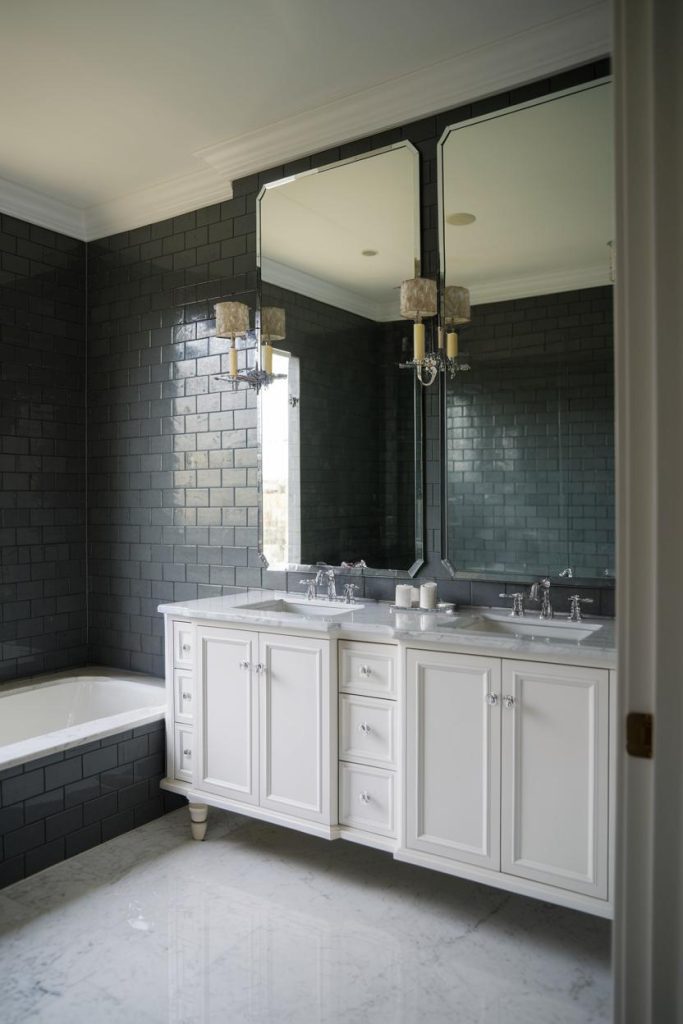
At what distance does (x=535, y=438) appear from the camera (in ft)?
9.14

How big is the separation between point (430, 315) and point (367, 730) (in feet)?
5.30

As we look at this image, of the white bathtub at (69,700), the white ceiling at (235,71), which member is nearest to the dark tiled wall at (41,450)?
the white bathtub at (69,700)

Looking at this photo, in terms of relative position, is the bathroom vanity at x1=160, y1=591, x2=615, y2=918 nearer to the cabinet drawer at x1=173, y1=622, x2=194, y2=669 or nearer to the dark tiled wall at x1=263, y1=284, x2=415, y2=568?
the cabinet drawer at x1=173, y1=622, x2=194, y2=669

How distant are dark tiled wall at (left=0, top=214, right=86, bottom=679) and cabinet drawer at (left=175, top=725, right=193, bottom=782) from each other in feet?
3.96

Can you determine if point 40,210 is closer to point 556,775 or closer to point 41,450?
point 41,450

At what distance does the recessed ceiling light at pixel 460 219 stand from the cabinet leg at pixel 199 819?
2517 millimetres

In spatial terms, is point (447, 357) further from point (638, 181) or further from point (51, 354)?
point (51, 354)

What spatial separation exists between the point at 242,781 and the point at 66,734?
28.9 inches

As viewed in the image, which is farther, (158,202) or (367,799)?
(158,202)

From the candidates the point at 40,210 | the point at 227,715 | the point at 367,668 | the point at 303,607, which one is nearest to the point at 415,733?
the point at 367,668

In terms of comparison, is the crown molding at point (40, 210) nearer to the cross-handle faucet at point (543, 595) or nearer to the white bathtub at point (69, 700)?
the white bathtub at point (69, 700)

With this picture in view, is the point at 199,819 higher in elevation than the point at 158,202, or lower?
lower

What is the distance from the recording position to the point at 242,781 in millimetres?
2922

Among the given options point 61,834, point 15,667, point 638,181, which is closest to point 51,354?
point 15,667
